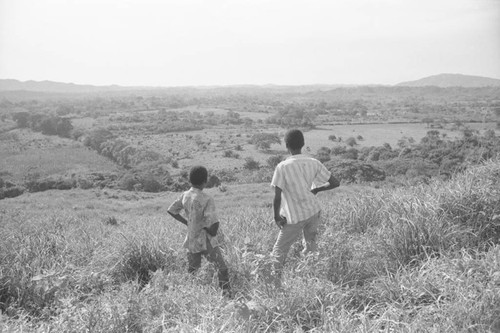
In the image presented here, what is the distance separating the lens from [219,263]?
4.27 m

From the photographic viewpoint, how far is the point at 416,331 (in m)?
2.75

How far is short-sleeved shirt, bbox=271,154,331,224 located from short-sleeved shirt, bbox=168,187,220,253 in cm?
73

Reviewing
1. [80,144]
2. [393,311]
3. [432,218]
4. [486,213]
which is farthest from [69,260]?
[80,144]

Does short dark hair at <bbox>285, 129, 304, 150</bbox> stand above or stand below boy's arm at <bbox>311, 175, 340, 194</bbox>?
above

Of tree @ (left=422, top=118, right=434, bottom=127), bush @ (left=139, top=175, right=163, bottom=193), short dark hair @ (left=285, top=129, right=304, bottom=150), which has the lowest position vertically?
bush @ (left=139, top=175, right=163, bottom=193)

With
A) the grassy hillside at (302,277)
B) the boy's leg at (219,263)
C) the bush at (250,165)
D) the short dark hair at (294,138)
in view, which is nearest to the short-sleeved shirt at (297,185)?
the short dark hair at (294,138)

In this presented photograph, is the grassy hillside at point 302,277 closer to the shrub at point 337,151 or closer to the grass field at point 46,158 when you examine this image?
the shrub at point 337,151

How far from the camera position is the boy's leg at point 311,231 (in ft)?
13.4

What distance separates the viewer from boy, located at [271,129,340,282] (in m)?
3.93

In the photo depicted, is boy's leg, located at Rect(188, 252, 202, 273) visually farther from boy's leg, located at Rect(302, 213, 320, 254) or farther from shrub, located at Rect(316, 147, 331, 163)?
shrub, located at Rect(316, 147, 331, 163)

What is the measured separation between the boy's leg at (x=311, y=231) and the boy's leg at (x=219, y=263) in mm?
803

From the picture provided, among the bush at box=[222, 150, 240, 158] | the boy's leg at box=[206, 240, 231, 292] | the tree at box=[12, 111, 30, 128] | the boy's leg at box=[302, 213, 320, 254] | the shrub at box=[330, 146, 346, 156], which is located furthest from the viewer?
the tree at box=[12, 111, 30, 128]

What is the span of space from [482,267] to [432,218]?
4.01ft

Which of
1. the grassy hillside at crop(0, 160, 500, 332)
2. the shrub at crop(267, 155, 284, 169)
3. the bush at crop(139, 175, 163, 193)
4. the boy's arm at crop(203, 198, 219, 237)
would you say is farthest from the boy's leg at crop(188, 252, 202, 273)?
the shrub at crop(267, 155, 284, 169)
